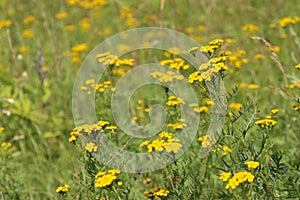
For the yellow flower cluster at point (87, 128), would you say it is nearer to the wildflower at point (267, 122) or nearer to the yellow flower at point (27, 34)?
the wildflower at point (267, 122)

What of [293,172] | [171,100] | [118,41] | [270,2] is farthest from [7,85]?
[270,2]

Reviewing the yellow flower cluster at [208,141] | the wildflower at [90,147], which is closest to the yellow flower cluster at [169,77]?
the yellow flower cluster at [208,141]

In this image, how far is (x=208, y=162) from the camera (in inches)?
110

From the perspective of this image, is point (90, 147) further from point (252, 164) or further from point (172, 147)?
point (252, 164)

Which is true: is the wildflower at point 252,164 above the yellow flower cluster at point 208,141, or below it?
below

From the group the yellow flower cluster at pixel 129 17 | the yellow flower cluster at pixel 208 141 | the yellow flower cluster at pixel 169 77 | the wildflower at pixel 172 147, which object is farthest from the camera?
the yellow flower cluster at pixel 129 17

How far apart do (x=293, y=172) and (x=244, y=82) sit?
4.42 ft

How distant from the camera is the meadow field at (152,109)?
2156 mm

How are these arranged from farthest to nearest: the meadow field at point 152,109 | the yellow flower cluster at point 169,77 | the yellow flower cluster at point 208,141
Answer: the yellow flower cluster at point 169,77
the yellow flower cluster at point 208,141
the meadow field at point 152,109

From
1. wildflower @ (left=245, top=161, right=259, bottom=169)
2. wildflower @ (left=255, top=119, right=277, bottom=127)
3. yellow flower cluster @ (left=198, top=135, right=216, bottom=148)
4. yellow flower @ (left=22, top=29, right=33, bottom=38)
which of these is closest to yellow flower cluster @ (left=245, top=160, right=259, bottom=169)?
wildflower @ (left=245, top=161, right=259, bottom=169)

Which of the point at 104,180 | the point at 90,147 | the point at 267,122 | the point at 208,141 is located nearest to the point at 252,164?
the point at 267,122

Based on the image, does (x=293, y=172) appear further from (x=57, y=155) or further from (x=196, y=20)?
(x=196, y=20)

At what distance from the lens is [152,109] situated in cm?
346

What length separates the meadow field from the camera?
2.16m
